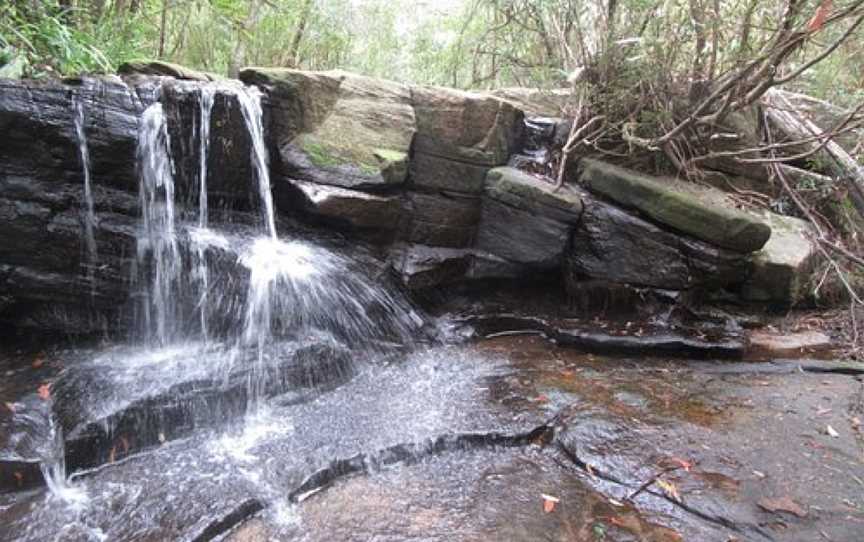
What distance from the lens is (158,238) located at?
4.34m

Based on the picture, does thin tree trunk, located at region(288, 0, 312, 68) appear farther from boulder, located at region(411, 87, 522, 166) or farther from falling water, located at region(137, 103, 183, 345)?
falling water, located at region(137, 103, 183, 345)

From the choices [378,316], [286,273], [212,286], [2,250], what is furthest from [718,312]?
→ [2,250]

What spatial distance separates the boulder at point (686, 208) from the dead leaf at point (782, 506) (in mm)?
2695

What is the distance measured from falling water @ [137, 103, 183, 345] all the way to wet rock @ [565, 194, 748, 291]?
12.3ft

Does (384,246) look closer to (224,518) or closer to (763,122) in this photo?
(224,518)

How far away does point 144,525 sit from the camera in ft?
8.66

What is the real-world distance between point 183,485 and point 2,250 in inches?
94.9

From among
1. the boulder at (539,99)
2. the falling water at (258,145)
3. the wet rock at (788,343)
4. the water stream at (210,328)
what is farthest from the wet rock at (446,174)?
the wet rock at (788,343)

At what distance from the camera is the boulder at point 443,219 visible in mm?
5598

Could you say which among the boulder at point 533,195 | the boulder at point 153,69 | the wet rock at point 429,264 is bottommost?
the wet rock at point 429,264


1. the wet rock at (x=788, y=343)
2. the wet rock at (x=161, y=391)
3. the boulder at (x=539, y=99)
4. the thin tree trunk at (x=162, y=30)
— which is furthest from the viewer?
the thin tree trunk at (x=162, y=30)

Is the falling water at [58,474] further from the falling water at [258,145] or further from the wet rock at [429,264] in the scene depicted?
the wet rock at [429,264]

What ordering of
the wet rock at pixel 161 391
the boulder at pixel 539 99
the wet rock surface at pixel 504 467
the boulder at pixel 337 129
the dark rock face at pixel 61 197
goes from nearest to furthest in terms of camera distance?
the wet rock surface at pixel 504 467 < the wet rock at pixel 161 391 < the dark rock face at pixel 61 197 < the boulder at pixel 337 129 < the boulder at pixel 539 99

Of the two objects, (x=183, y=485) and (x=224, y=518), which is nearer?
(x=224, y=518)
